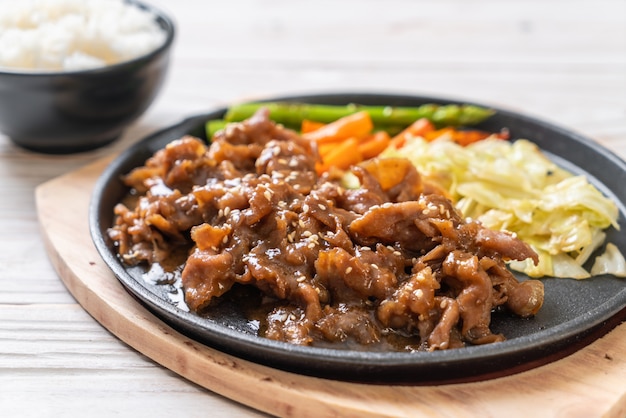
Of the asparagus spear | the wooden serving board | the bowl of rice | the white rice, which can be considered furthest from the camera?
the asparagus spear

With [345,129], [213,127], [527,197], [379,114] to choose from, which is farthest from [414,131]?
[213,127]

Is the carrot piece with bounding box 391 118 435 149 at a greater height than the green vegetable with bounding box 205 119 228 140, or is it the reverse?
the carrot piece with bounding box 391 118 435 149

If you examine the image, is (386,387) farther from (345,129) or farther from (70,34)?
(70,34)

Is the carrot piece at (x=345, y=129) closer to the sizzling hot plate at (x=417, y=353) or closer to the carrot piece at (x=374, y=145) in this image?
the carrot piece at (x=374, y=145)

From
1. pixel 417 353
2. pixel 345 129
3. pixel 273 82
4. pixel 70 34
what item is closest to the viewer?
pixel 417 353

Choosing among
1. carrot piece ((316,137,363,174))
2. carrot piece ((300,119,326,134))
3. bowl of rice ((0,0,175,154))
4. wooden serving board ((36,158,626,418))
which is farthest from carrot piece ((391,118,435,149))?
wooden serving board ((36,158,626,418))

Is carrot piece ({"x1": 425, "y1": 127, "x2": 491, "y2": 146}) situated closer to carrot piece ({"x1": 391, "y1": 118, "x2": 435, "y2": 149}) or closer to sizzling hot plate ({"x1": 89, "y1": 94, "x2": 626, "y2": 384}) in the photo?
carrot piece ({"x1": 391, "y1": 118, "x2": 435, "y2": 149})
